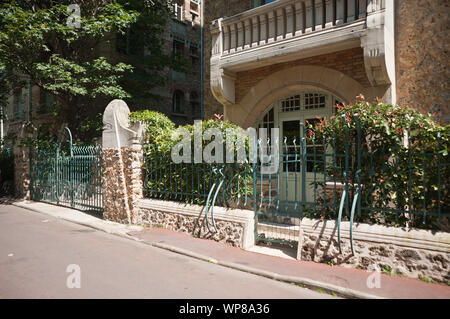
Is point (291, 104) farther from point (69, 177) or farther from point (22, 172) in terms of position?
point (22, 172)

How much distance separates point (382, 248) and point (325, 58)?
5206 mm

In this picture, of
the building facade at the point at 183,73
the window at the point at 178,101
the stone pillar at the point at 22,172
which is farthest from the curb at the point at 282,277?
the window at the point at 178,101

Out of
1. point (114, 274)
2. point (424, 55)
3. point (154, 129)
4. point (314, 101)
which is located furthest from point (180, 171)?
point (424, 55)

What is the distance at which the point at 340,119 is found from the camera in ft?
15.8

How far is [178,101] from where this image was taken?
68.6 ft

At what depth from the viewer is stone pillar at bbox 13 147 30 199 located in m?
12.5

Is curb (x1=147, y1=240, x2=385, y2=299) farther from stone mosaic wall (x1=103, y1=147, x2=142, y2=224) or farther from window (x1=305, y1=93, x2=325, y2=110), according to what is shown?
window (x1=305, y1=93, x2=325, y2=110)

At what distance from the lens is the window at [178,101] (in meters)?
20.6

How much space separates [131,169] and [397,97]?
254 inches

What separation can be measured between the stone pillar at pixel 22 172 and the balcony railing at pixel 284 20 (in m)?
9.09

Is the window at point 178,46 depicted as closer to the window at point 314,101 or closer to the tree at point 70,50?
the tree at point 70,50

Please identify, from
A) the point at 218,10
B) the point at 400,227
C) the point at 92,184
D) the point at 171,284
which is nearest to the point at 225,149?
the point at 171,284
